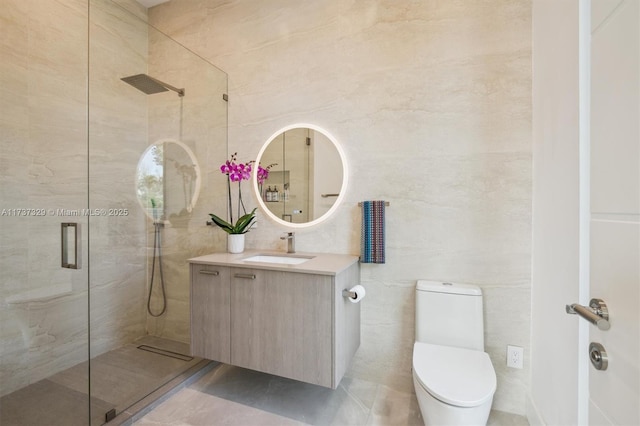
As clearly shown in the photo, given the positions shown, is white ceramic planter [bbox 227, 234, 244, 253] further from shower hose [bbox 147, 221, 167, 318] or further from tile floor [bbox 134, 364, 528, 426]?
tile floor [bbox 134, 364, 528, 426]

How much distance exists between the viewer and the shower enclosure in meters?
1.67

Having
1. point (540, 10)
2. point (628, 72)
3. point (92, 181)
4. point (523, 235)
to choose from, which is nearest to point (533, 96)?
point (540, 10)

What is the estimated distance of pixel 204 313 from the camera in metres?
1.71

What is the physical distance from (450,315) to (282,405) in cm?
113

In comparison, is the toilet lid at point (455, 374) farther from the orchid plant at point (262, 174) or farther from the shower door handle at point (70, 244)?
the shower door handle at point (70, 244)

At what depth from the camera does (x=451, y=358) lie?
141 cm

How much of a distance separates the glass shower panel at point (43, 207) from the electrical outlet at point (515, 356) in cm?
238

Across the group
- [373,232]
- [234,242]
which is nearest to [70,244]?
[234,242]

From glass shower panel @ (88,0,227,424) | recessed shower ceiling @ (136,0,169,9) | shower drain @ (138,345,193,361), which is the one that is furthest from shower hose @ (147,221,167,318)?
recessed shower ceiling @ (136,0,169,9)

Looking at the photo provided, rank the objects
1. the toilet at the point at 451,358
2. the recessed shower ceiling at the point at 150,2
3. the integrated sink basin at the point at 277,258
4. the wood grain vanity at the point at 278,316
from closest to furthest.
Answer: the toilet at the point at 451,358 < the wood grain vanity at the point at 278,316 < the integrated sink basin at the point at 277,258 < the recessed shower ceiling at the point at 150,2

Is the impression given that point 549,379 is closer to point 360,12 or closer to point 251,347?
point 251,347

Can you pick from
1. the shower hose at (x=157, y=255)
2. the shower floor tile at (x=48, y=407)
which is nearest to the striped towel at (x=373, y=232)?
the shower hose at (x=157, y=255)

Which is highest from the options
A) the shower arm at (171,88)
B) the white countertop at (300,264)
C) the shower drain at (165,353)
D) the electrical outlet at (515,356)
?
the shower arm at (171,88)

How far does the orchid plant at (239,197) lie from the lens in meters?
2.01
